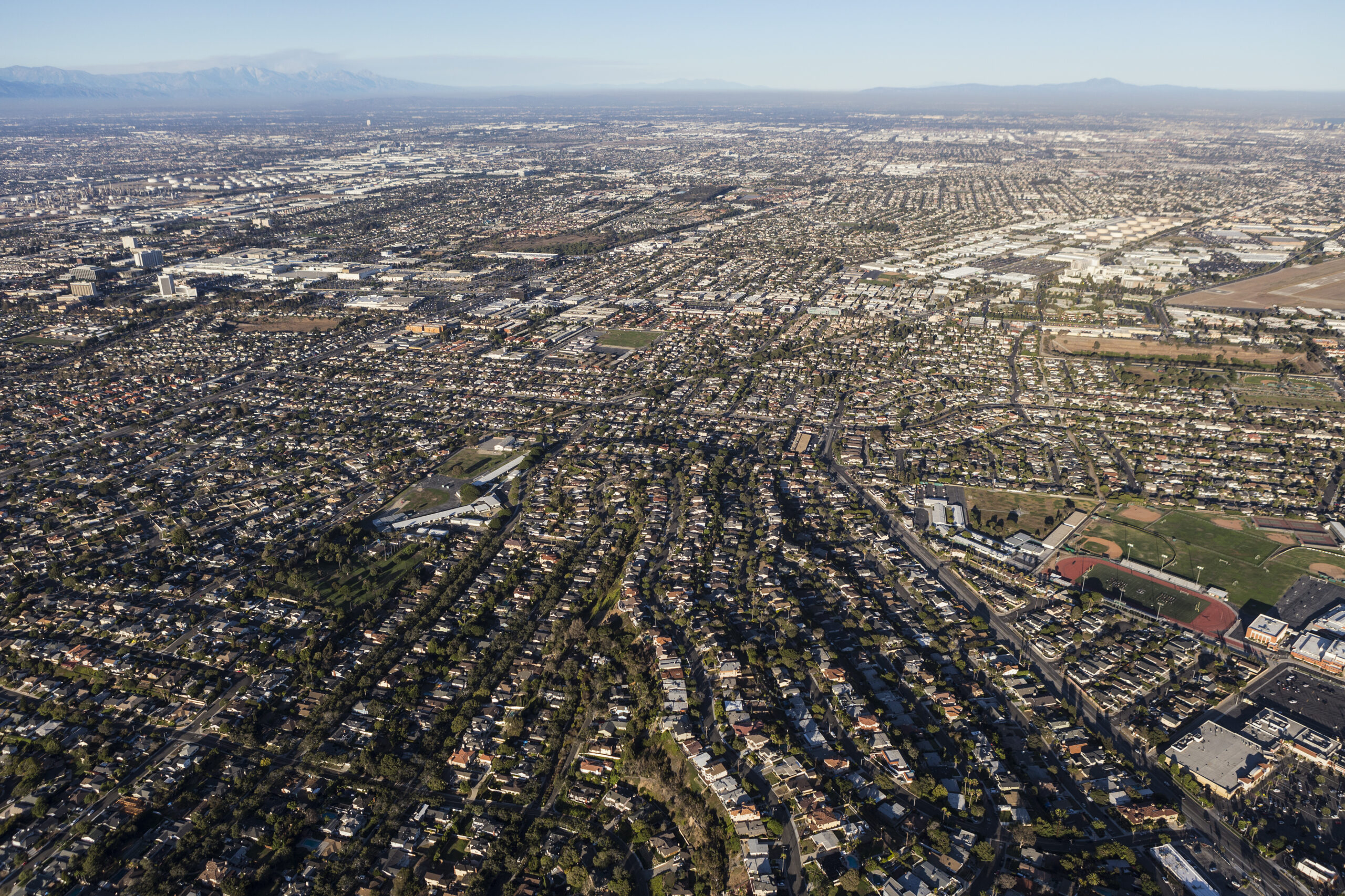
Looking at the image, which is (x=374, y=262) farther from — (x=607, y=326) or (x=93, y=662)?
(x=93, y=662)

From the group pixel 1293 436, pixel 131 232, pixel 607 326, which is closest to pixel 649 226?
pixel 607 326

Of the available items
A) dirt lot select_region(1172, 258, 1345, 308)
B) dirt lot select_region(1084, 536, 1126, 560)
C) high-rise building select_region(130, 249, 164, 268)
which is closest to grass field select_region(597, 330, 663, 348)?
dirt lot select_region(1084, 536, 1126, 560)

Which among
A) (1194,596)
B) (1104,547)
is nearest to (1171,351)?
(1104,547)

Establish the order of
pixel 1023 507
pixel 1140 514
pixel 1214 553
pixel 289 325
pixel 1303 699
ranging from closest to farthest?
1. pixel 1303 699
2. pixel 1214 553
3. pixel 1140 514
4. pixel 1023 507
5. pixel 289 325

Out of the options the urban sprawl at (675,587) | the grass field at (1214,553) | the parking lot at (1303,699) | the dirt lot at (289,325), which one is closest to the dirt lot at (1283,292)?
the urban sprawl at (675,587)

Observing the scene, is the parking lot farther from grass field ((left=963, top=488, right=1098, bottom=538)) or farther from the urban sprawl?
grass field ((left=963, top=488, right=1098, bottom=538))

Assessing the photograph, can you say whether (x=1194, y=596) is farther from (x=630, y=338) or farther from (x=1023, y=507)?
(x=630, y=338)

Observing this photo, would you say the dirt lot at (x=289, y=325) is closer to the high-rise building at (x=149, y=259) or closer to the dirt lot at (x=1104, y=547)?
the high-rise building at (x=149, y=259)
